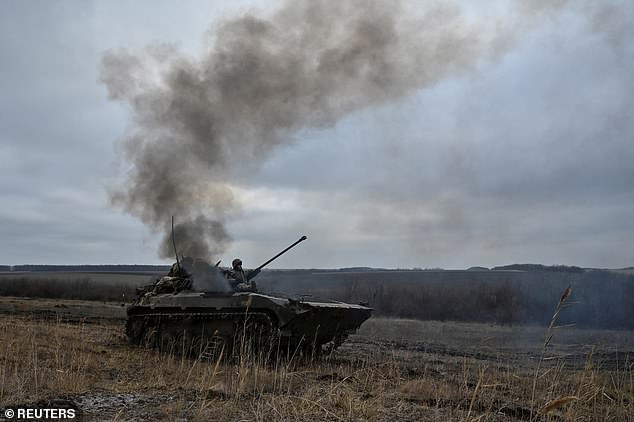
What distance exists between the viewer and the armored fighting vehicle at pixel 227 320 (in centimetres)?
1081

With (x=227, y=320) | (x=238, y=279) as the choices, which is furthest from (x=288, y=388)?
(x=238, y=279)

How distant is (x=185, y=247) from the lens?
595 inches

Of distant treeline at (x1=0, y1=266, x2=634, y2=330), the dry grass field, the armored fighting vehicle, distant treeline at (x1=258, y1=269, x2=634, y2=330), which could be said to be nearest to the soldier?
the armored fighting vehicle

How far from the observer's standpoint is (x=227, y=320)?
11.5 metres

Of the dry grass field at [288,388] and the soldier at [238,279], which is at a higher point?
the soldier at [238,279]

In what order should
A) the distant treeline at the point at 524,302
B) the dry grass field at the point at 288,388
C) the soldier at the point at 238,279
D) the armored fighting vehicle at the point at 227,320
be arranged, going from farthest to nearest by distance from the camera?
the distant treeline at the point at 524,302 < the soldier at the point at 238,279 < the armored fighting vehicle at the point at 227,320 < the dry grass field at the point at 288,388

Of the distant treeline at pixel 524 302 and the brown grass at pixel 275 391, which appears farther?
the distant treeline at pixel 524 302

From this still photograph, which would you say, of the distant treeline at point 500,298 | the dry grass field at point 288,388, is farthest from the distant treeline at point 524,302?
the dry grass field at point 288,388

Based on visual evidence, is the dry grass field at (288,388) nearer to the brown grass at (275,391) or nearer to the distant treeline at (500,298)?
the brown grass at (275,391)

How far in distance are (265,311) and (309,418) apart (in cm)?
520

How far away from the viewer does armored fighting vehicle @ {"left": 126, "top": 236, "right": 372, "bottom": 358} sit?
10.8 meters

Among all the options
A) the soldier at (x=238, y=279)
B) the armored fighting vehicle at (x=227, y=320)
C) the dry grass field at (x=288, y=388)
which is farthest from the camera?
the soldier at (x=238, y=279)

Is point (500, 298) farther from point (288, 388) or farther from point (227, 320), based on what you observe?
point (288, 388)

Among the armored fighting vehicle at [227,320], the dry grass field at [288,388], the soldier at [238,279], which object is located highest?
the soldier at [238,279]
